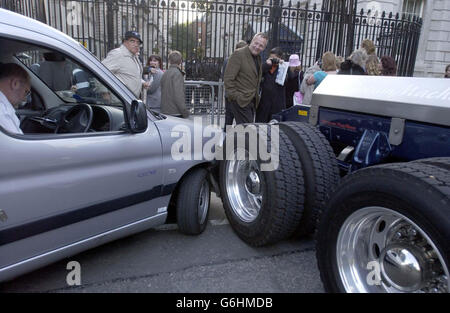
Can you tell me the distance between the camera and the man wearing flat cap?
14.7 ft

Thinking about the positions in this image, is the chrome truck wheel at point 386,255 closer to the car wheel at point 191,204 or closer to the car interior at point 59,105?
the car wheel at point 191,204

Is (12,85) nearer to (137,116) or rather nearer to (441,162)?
Answer: (137,116)

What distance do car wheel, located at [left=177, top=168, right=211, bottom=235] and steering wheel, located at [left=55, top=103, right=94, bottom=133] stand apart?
93cm

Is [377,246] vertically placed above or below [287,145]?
below

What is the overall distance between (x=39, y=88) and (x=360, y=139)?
2.84 m

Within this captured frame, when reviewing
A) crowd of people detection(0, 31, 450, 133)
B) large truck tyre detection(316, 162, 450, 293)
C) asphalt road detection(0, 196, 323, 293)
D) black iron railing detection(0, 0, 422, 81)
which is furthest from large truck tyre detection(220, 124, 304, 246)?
black iron railing detection(0, 0, 422, 81)

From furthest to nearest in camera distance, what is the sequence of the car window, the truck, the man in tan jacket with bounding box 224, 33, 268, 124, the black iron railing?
the black iron railing < the man in tan jacket with bounding box 224, 33, 268, 124 < the car window < the truck

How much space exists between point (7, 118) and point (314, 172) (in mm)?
2080

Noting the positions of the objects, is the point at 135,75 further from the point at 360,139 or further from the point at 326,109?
the point at 360,139

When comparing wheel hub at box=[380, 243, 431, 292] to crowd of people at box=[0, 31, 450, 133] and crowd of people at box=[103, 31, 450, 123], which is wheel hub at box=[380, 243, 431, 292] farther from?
crowd of people at box=[103, 31, 450, 123]

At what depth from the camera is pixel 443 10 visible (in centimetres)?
1531

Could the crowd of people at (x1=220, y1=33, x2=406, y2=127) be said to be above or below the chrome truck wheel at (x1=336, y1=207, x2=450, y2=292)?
above

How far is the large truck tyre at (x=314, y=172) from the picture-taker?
2.66 metres
